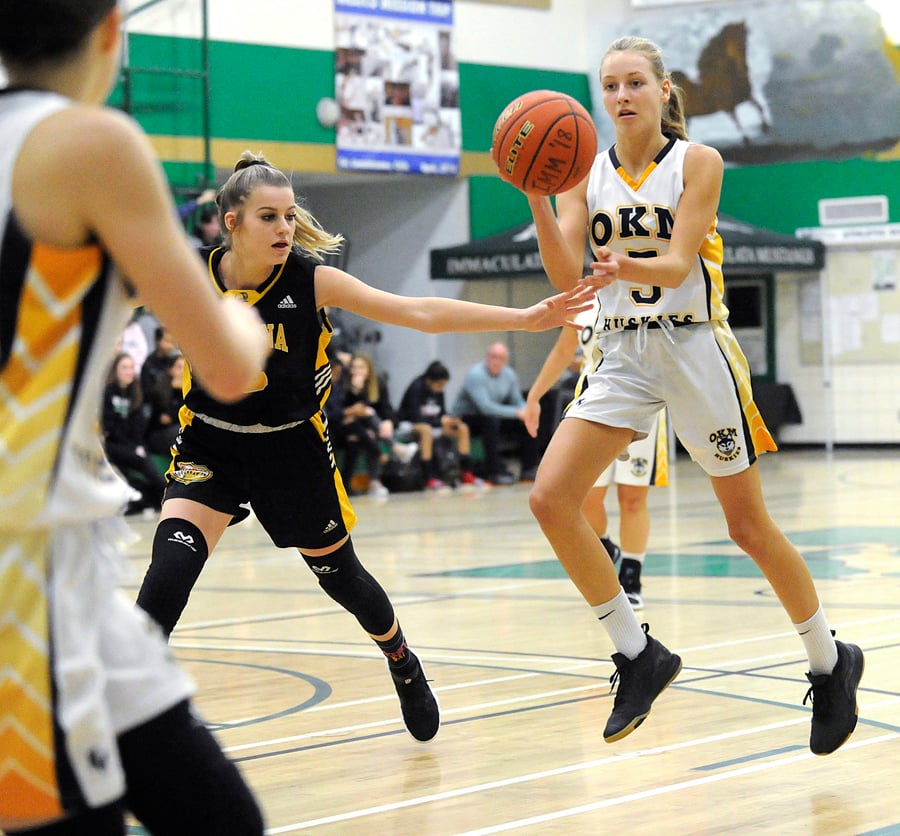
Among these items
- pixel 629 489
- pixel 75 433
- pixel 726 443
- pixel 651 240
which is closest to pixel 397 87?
pixel 629 489

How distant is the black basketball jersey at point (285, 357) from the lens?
4336mm

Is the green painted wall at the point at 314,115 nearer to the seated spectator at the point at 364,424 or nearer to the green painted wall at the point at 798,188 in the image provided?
the green painted wall at the point at 798,188

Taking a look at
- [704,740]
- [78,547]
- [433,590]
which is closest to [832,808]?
[704,740]

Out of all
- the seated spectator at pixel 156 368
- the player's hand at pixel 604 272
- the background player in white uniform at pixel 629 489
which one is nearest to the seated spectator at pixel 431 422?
the seated spectator at pixel 156 368

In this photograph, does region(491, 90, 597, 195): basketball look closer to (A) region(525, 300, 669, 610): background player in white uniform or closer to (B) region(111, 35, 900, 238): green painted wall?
(A) region(525, 300, 669, 610): background player in white uniform

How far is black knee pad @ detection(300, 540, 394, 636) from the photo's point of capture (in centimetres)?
447

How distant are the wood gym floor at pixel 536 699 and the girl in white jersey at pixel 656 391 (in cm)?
27

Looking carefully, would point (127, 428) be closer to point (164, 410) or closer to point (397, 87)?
point (164, 410)

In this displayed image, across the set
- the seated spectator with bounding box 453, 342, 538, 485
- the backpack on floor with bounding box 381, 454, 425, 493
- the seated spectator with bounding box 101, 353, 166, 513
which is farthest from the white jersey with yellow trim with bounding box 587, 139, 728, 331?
the seated spectator with bounding box 453, 342, 538, 485

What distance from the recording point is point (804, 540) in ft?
32.4

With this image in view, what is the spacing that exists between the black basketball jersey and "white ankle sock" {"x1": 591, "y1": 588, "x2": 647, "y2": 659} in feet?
3.24

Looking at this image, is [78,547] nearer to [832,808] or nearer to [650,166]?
[832,808]

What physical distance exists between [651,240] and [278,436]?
47.0 inches

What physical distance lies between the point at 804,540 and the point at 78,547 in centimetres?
851
